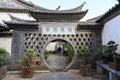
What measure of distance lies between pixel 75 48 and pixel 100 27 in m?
1.55

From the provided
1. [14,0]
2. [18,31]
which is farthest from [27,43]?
[14,0]

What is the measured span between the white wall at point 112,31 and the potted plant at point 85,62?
110 cm

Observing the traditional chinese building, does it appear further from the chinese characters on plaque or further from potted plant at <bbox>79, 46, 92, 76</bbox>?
potted plant at <bbox>79, 46, 92, 76</bbox>

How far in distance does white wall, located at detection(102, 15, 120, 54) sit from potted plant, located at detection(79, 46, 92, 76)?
1098mm

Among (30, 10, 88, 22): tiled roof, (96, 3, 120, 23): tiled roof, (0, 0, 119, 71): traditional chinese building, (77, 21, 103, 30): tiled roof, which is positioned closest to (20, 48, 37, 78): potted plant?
(0, 0, 119, 71): traditional chinese building

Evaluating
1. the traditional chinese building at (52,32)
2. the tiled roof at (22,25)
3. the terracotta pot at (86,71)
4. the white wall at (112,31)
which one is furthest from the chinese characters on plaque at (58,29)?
the terracotta pot at (86,71)

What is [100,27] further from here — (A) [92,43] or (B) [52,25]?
(B) [52,25]

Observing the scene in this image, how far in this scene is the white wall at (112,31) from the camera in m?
6.19

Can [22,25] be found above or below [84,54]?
above

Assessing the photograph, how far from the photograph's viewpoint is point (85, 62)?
23.7 feet

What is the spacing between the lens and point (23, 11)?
12.9 meters

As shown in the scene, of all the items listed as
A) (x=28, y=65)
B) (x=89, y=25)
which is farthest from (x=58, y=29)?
(x=28, y=65)

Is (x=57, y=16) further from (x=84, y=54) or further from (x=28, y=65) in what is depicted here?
(x=28, y=65)

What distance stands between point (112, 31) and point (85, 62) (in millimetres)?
1715
